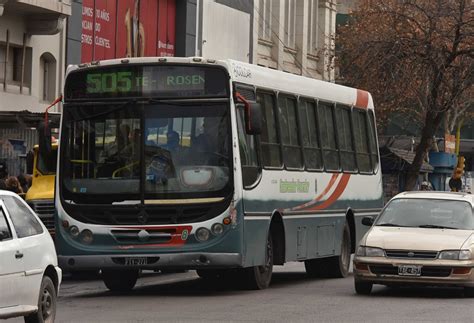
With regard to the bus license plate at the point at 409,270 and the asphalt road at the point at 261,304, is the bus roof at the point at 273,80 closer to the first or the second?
the asphalt road at the point at 261,304

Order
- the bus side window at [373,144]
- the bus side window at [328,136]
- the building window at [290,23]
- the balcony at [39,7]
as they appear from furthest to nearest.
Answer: the building window at [290,23], the balcony at [39,7], the bus side window at [373,144], the bus side window at [328,136]

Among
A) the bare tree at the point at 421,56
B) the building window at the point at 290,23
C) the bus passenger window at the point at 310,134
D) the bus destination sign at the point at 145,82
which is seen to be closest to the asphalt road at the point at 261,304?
the bus passenger window at the point at 310,134

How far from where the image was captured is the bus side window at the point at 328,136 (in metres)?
22.6

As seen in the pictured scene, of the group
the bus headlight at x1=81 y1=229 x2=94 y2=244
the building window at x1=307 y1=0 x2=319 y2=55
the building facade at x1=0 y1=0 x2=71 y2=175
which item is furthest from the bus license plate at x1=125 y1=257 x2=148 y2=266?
the building window at x1=307 y1=0 x2=319 y2=55

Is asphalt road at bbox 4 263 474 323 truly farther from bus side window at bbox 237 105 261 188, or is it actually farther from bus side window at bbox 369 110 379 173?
bus side window at bbox 369 110 379 173

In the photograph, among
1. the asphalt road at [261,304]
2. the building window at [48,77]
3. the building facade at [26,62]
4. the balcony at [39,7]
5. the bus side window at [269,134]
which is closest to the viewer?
A: the asphalt road at [261,304]

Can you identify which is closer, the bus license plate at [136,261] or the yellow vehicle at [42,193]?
the bus license plate at [136,261]

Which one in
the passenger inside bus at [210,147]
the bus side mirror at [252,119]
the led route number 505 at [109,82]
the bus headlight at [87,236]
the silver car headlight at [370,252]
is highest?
the led route number 505 at [109,82]

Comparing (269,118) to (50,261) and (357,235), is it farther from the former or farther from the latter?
(50,261)

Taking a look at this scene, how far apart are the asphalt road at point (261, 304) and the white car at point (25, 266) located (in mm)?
1605

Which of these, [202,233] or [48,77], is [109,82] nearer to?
[202,233]

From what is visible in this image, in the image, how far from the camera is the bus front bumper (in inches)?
721

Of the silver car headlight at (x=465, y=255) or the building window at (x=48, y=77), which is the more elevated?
the building window at (x=48, y=77)

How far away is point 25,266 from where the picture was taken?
13.1 meters
